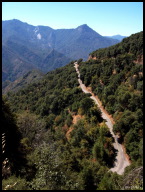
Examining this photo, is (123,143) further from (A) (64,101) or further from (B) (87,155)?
(A) (64,101)

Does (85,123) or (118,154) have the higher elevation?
(85,123)

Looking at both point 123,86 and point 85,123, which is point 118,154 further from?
point 123,86

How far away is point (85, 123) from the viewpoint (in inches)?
1639

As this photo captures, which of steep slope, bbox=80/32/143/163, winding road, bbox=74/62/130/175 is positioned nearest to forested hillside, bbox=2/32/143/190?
steep slope, bbox=80/32/143/163

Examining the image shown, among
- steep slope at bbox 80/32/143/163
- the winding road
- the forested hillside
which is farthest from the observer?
steep slope at bbox 80/32/143/163

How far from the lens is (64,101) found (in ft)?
175

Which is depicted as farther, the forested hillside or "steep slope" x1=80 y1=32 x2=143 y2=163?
"steep slope" x1=80 y1=32 x2=143 y2=163

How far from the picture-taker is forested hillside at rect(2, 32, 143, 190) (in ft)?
54.9

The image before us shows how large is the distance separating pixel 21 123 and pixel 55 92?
31133 mm

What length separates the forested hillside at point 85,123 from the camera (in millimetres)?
16722

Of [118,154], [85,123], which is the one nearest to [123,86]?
[85,123]

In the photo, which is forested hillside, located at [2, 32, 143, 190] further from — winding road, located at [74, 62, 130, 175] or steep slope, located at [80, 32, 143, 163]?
winding road, located at [74, 62, 130, 175]

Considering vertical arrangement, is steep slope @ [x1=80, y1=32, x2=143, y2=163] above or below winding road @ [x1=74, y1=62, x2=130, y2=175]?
above

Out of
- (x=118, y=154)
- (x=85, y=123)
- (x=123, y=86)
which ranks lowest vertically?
(x=118, y=154)
